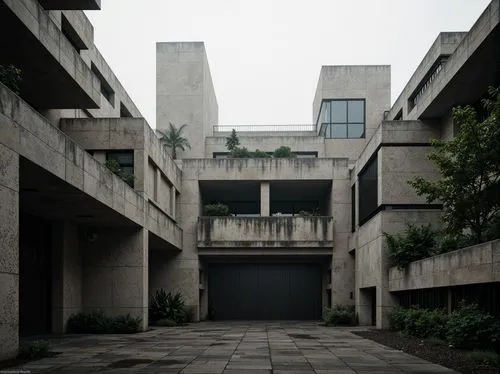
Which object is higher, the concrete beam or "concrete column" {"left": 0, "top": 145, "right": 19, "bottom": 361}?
the concrete beam

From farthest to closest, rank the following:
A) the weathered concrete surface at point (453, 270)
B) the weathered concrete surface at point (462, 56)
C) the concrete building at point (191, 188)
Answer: the weathered concrete surface at point (462, 56)
the concrete building at point (191, 188)
the weathered concrete surface at point (453, 270)

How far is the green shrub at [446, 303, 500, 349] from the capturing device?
Answer: 16.5m

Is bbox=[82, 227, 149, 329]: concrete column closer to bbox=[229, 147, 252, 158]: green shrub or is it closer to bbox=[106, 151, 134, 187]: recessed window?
bbox=[106, 151, 134, 187]: recessed window

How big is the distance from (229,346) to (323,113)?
3537 centimetres

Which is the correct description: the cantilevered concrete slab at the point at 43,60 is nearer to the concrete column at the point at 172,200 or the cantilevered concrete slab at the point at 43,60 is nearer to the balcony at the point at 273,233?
the concrete column at the point at 172,200

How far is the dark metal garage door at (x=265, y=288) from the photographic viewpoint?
46500mm

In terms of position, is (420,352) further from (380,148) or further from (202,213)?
(202,213)

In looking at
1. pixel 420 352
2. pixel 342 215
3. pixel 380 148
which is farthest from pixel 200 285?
pixel 420 352

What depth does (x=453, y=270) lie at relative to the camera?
20.8 meters

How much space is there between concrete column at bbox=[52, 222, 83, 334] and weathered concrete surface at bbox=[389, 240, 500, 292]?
1343 centimetres

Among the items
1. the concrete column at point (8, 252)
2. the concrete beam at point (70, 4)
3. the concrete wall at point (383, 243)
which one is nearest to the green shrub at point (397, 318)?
the concrete wall at point (383, 243)

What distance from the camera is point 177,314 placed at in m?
34.0

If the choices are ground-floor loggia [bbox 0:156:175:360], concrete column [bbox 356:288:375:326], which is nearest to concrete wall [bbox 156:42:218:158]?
ground-floor loggia [bbox 0:156:175:360]

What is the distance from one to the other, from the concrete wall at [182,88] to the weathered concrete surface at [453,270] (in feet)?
90.4
